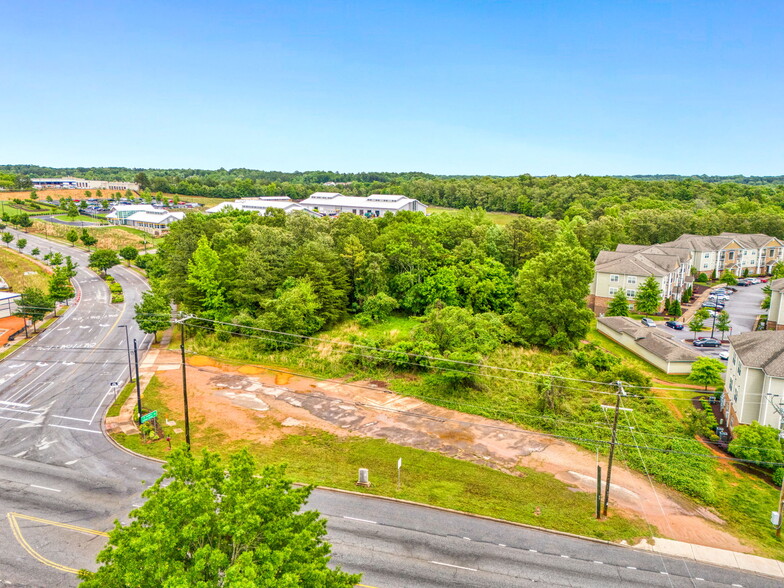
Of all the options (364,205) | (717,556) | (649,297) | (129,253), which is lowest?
(717,556)

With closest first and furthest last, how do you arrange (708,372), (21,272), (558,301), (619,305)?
1. (708,372)
2. (558,301)
3. (619,305)
4. (21,272)

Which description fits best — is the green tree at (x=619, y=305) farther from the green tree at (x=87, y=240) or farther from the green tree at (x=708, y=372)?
the green tree at (x=87, y=240)

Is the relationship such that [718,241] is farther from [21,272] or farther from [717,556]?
[21,272]

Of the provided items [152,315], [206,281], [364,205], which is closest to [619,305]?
[206,281]

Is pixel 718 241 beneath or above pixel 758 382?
above

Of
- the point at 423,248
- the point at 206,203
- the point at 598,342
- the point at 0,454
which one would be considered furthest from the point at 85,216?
the point at 598,342

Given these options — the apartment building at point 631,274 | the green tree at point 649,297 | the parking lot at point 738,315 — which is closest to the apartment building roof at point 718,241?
the parking lot at point 738,315

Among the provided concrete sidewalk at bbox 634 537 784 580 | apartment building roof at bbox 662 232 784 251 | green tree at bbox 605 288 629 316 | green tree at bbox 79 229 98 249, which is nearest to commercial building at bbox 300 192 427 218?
green tree at bbox 79 229 98 249
